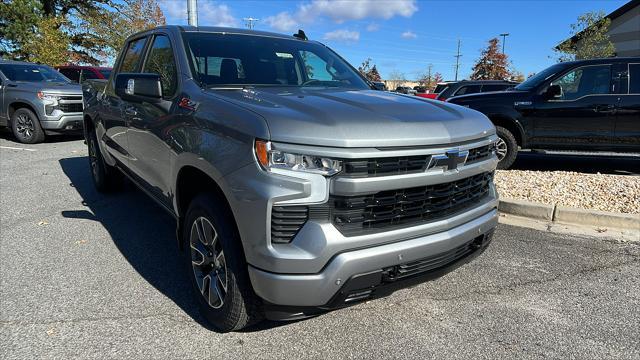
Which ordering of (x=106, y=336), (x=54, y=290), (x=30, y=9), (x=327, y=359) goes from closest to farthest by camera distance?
(x=327, y=359) → (x=106, y=336) → (x=54, y=290) → (x=30, y=9)

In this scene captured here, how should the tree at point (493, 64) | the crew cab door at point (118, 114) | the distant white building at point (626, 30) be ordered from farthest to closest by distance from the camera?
the tree at point (493, 64)
the distant white building at point (626, 30)
the crew cab door at point (118, 114)

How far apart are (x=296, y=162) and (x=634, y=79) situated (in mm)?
7131

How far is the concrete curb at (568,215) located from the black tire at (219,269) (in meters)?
3.69

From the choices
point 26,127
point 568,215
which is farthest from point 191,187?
point 26,127

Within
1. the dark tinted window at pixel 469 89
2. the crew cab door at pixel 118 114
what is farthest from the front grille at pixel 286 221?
the dark tinted window at pixel 469 89

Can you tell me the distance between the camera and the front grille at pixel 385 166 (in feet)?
7.43

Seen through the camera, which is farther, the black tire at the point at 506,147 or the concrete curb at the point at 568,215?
the black tire at the point at 506,147

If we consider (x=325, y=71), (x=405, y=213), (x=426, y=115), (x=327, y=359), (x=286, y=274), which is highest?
(x=325, y=71)

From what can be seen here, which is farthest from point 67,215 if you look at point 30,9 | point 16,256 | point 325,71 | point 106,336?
point 30,9

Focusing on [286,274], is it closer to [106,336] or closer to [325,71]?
[106,336]

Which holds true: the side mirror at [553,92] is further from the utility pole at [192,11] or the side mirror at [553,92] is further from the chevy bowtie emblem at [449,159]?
the utility pole at [192,11]

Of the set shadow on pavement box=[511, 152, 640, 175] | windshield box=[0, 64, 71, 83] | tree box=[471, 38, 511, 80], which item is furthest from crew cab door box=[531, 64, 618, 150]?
tree box=[471, 38, 511, 80]

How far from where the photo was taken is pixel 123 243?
14.5 feet

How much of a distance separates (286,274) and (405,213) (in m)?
0.71
